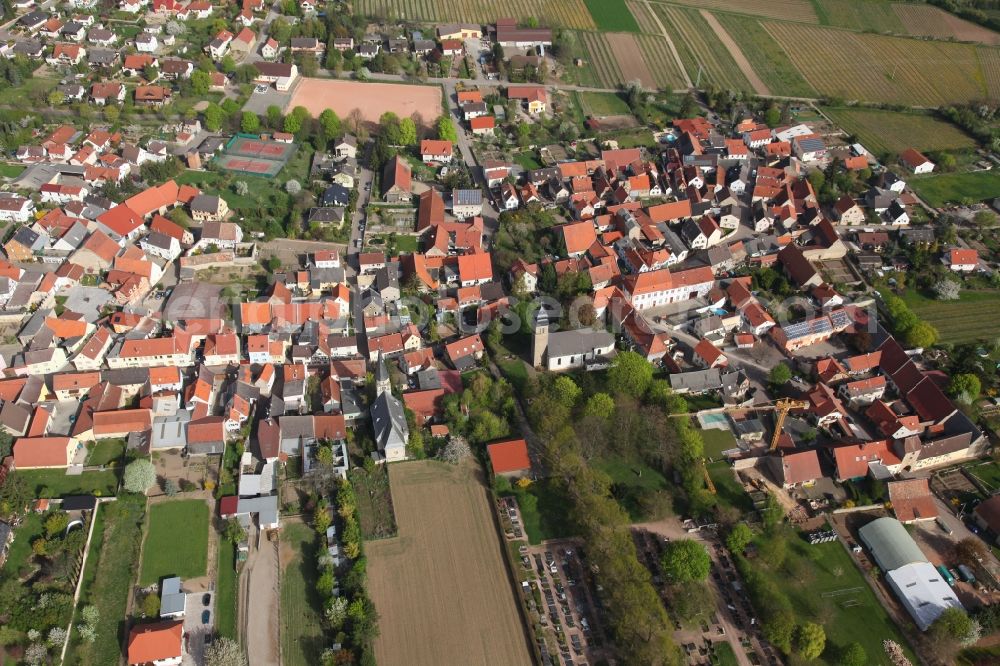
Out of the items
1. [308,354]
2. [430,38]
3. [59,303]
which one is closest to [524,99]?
[430,38]

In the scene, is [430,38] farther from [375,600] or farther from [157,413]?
[375,600]

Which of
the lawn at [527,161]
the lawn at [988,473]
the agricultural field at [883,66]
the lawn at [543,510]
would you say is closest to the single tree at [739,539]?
the lawn at [543,510]

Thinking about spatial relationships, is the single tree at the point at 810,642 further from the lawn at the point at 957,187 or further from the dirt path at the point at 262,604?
the lawn at the point at 957,187

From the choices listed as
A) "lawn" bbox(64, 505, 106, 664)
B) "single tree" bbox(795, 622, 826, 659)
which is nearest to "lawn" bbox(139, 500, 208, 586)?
"lawn" bbox(64, 505, 106, 664)

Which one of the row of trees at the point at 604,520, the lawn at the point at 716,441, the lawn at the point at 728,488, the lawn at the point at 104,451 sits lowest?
the lawn at the point at 104,451

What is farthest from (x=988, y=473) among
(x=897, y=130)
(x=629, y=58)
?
(x=629, y=58)

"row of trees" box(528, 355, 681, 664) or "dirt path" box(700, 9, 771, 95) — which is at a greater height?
"dirt path" box(700, 9, 771, 95)

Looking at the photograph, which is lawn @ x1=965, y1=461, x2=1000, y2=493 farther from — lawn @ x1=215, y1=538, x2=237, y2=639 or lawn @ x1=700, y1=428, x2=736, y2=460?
lawn @ x1=215, y1=538, x2=237, y2=639
